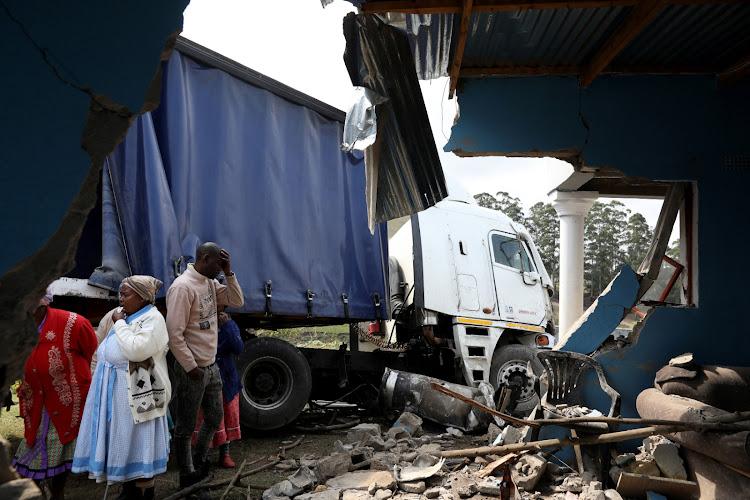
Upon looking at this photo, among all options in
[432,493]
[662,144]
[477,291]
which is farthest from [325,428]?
[662,144]

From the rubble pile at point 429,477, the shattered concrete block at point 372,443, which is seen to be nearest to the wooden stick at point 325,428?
the shattered concrete block at point 372,443

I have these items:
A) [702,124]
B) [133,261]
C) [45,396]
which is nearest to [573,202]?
[702,124]

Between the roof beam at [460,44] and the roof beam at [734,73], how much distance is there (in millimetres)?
2127

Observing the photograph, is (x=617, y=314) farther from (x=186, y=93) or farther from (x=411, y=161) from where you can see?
(x=186, y=93)

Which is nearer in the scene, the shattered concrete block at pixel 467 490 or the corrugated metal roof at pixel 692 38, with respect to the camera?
the corrugated metal roof at pixel 692 38

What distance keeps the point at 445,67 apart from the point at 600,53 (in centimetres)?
119

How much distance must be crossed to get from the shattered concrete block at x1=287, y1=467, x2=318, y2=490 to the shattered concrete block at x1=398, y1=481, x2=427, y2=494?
68 centimetres

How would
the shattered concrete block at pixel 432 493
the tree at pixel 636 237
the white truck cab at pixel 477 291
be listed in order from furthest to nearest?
the tree at pixel 636 237 < the white truck cab at pixel 477 291 < the shattered concrete block at pixel 432 493

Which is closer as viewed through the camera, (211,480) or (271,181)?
(211,480)

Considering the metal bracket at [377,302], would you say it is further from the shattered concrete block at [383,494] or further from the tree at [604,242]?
the tree at [604,242]

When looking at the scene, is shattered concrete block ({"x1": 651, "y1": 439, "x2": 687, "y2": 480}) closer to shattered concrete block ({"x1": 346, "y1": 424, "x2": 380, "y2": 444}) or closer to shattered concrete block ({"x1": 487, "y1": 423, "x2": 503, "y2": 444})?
shattered concrete block ({"x1": 487, "y1": 423, "x2": 503, "y2": 444})

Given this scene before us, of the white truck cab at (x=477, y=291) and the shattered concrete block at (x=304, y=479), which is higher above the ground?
the white truck cab at (x=477, y=291)

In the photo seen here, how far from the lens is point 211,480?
4.03 metres

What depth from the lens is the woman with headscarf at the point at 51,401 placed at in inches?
133
